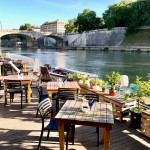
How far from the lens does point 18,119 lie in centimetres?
674

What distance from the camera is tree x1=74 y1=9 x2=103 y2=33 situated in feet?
309

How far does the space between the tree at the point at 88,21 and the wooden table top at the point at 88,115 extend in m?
91.4

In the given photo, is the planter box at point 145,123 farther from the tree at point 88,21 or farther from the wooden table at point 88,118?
the tree at point 88,21

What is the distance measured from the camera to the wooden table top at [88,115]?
14.3ft

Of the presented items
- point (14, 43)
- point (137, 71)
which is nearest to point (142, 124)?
point (137, 71)

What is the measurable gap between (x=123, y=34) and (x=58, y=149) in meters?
78.8

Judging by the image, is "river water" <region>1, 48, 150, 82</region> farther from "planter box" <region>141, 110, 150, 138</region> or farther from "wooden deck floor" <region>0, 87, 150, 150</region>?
"planter box" <region>141, 110, 150, 138</region>

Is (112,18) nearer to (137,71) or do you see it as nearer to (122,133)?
(137,71)

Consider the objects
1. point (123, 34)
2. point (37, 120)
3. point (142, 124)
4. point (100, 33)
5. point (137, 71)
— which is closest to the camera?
point (142, 124)

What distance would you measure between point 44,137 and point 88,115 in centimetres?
135

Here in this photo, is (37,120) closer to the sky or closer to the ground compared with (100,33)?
closer to the ground

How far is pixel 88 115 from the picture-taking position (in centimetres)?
Answer: 464

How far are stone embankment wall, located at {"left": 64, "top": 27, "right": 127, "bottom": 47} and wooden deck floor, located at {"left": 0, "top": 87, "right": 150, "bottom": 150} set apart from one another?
76.3m

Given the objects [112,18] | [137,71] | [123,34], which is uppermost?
[112,18]
